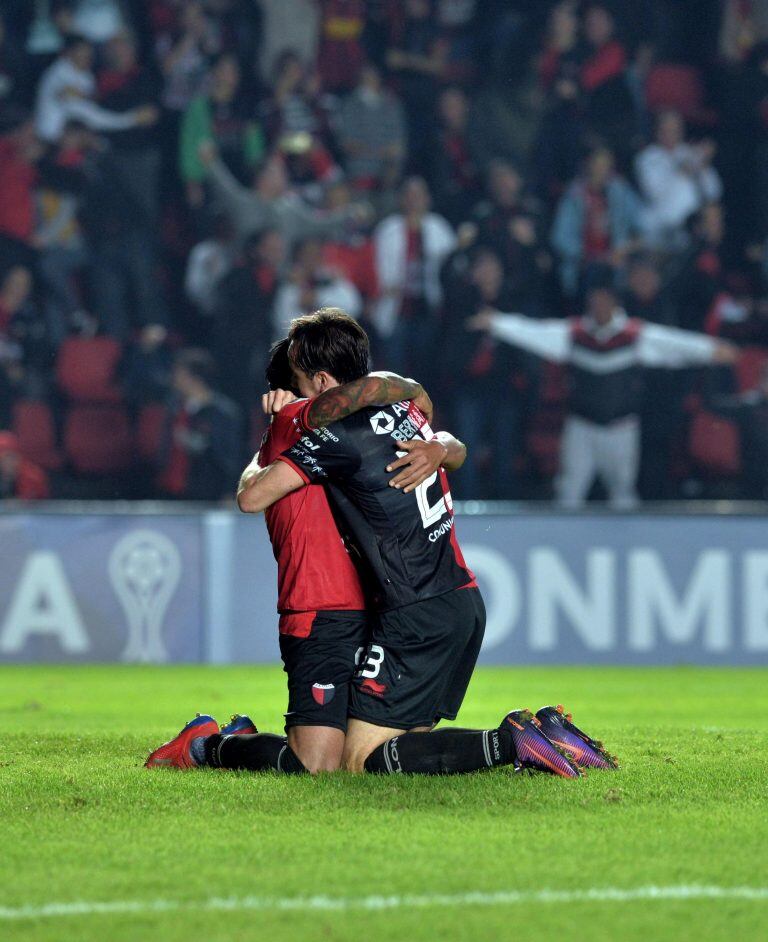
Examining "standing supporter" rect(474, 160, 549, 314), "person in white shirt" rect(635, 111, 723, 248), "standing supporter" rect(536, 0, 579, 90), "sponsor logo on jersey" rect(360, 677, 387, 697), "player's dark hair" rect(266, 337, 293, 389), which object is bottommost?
"sponsor logo on jersey" rect(360, 677, 387, 697)

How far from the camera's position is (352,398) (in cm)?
451

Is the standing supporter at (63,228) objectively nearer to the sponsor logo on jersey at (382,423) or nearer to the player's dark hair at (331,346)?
the player's dark hair at (331,346)

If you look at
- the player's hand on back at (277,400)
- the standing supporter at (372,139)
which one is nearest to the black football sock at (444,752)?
the player's hand on back at (277,400)

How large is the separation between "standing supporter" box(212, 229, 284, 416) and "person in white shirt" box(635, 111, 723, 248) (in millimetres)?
3935

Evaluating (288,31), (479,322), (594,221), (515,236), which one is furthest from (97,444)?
(594,221)

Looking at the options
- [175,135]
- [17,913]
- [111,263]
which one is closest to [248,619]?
[111,263]

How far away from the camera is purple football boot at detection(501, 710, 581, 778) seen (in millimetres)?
4379

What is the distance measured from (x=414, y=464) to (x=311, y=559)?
0.53m

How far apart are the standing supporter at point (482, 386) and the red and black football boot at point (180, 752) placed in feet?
29.0

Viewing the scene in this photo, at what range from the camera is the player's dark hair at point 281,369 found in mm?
4820

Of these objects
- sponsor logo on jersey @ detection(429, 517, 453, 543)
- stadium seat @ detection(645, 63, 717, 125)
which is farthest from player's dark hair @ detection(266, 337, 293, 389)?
stadium seat @ detection(645, 63, 717, 125)

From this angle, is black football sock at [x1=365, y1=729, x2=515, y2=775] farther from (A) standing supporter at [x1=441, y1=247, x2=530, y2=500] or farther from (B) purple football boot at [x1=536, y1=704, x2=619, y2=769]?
(A) standing supporter at [x1=441, y1=247, x2=530, y2=500]

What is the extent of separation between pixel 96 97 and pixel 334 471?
11.2 metres

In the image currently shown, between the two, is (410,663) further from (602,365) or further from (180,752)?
(602,365)
